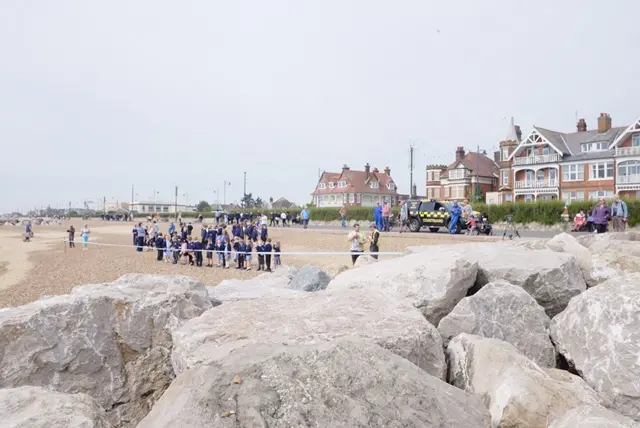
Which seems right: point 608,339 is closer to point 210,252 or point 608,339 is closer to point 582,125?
point 210,252

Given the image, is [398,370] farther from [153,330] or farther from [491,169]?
[491,169]

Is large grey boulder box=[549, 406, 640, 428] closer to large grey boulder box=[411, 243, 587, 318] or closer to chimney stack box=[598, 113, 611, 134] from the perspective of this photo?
large grey boulder box=[411, 243, 587, 318]

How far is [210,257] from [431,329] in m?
17.9

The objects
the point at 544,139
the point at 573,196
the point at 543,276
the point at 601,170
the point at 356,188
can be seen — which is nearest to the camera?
the point at 543,276

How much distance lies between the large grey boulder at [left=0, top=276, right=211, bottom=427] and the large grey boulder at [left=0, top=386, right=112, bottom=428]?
1396 mm

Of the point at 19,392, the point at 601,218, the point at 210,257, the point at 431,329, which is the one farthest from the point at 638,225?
the point at 19,392

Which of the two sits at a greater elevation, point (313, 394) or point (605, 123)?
point (605, 123)

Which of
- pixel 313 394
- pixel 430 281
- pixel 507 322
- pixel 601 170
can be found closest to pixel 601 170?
pixel 601 170

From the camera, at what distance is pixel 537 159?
181 feet

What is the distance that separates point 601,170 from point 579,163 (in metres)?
2.44

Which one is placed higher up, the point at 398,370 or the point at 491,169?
the point at 491,169

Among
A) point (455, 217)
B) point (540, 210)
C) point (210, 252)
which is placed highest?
point (540, 210)

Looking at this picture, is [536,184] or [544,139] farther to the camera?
[536,184]

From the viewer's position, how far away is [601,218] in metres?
16.9
